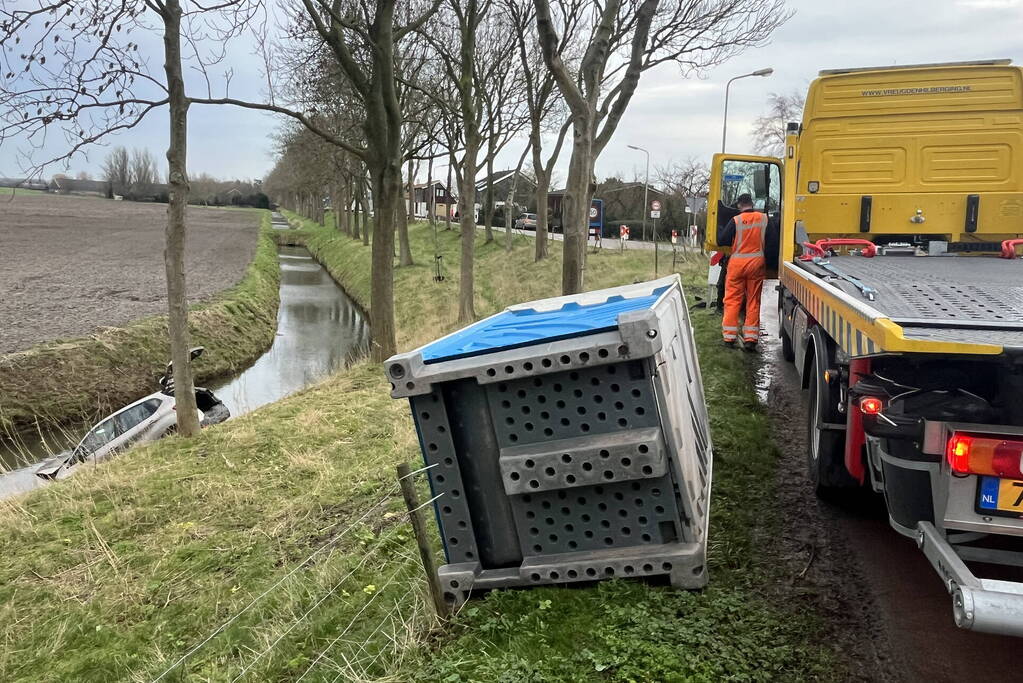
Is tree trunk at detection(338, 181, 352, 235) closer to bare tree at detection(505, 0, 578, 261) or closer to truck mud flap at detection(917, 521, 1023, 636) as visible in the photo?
bare tree at detection(505, 0, 578, 261)

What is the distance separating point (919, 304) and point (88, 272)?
30.0 meters

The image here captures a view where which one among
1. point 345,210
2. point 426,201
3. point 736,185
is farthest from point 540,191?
point 426,201

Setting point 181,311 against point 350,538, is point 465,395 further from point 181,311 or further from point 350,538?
point 181,311

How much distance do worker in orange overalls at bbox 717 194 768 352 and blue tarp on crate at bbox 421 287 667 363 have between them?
179 inches

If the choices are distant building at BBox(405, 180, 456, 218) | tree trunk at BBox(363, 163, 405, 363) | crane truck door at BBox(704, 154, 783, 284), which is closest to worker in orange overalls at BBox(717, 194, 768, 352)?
crane truck door at BBox(704, 154, 783, 284)

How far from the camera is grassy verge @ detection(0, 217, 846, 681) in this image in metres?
3.19

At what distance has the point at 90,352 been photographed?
1603cm

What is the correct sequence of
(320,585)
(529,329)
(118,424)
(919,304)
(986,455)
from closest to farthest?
(986,455), (919,304), (529,329), (320,585), (118,424)

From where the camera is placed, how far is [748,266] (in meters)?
8.84

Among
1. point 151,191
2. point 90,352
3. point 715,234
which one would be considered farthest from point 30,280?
point 151,191

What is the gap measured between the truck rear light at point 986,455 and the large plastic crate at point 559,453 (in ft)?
3.44

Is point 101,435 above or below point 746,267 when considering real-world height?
below

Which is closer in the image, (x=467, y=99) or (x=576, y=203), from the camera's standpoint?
(x=576, y=203)

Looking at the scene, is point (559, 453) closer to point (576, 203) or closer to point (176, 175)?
point (176, 175)
